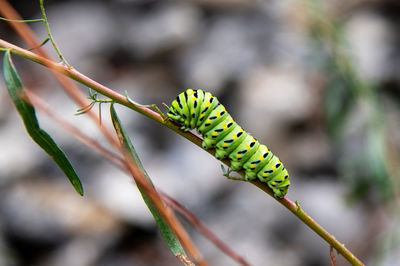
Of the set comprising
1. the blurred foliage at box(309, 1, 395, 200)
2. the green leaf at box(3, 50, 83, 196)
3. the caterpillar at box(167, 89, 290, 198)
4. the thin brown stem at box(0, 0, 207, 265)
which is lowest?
the green leaf at box(3, 50, 83, 196)

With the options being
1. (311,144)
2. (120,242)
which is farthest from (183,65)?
(120,242)

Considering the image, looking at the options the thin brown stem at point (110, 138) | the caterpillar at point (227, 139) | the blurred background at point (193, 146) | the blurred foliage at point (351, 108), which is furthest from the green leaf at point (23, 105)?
the blurred background at point (193, 146)

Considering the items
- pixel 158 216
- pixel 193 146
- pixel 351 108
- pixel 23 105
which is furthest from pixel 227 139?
pixel 193 146

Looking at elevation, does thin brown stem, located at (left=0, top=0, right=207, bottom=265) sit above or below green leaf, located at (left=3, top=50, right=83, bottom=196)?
above

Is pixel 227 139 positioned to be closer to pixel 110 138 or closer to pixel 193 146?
pixel 110 138

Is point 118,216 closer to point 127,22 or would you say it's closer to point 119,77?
point 119,77

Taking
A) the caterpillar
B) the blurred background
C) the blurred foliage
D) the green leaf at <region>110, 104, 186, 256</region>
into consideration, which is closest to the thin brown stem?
the green leaf at <region>110, 104, 186, 256</region>

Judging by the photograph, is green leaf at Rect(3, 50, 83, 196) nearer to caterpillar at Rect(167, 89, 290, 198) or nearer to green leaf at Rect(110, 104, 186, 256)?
green leaf at Rect(110, 104, 186, 256)
